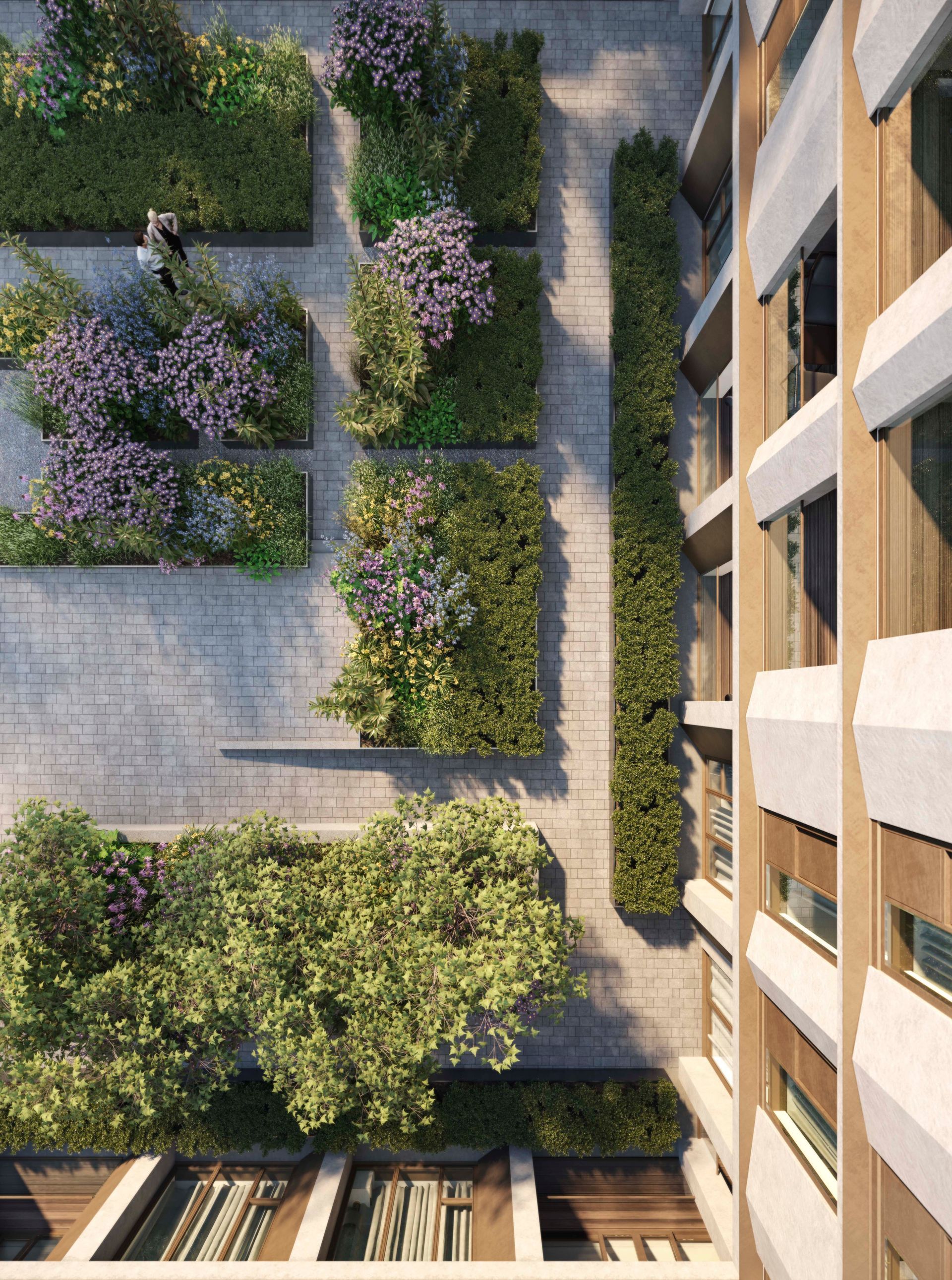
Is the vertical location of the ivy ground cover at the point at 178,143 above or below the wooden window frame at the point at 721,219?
above

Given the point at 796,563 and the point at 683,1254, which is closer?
the point at 796,563

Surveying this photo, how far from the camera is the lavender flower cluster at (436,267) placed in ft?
30.9

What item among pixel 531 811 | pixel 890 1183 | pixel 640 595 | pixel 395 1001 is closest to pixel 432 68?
pixel 640 595

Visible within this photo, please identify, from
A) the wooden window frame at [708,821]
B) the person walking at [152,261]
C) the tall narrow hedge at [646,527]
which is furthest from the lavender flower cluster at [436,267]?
the wooden window frame at [708,821]

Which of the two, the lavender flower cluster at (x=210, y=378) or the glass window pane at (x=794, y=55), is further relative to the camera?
the lavender flower cluster at (x=210, y=378)

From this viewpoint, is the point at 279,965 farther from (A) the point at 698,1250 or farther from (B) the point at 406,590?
(A) the point at 698,1250

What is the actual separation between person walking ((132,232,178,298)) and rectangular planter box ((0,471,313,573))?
3.21 m

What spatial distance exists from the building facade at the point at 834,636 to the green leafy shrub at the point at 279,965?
8.60ft

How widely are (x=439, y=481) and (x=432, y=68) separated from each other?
5.59 metres

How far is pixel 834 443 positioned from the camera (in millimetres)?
5820

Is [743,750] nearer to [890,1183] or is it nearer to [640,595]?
[640,595]

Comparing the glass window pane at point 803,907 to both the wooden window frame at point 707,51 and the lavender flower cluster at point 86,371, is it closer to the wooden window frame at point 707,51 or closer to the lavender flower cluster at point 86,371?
the lavender flower cluster at point 86,371

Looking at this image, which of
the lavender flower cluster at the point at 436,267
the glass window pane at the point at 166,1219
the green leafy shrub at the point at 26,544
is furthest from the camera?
the green leafy shrub at the point at 26,544

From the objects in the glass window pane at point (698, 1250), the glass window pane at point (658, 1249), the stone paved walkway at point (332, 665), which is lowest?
the glass window pane at point (658, 1249)
